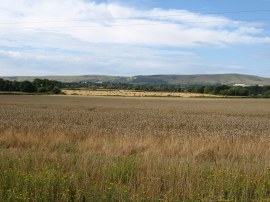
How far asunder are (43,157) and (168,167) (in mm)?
3370

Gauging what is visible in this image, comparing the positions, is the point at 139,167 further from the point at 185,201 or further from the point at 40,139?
the point at 40,139

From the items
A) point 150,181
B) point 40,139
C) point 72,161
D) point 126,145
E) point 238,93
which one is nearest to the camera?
point 150,181

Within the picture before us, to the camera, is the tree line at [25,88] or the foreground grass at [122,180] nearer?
the foreground grass at [122,180]

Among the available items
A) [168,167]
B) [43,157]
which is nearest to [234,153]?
[168,167]

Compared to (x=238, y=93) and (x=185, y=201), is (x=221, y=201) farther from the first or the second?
(x=238, y=93)

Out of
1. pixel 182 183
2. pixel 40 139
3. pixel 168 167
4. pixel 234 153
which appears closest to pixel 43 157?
pixel 168 167

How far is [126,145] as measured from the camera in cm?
1346

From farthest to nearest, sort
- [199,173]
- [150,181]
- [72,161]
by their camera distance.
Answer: [72,161]
[199,173]
[150,181]

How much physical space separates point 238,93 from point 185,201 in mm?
144962

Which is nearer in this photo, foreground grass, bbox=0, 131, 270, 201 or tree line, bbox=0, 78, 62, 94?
foreground grass, bbox=0, 131, 270, 201

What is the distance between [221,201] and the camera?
636 cm

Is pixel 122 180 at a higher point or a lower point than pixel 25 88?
higher

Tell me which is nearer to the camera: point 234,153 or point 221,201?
point 221,201

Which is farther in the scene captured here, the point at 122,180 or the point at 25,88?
the point at 25,88
